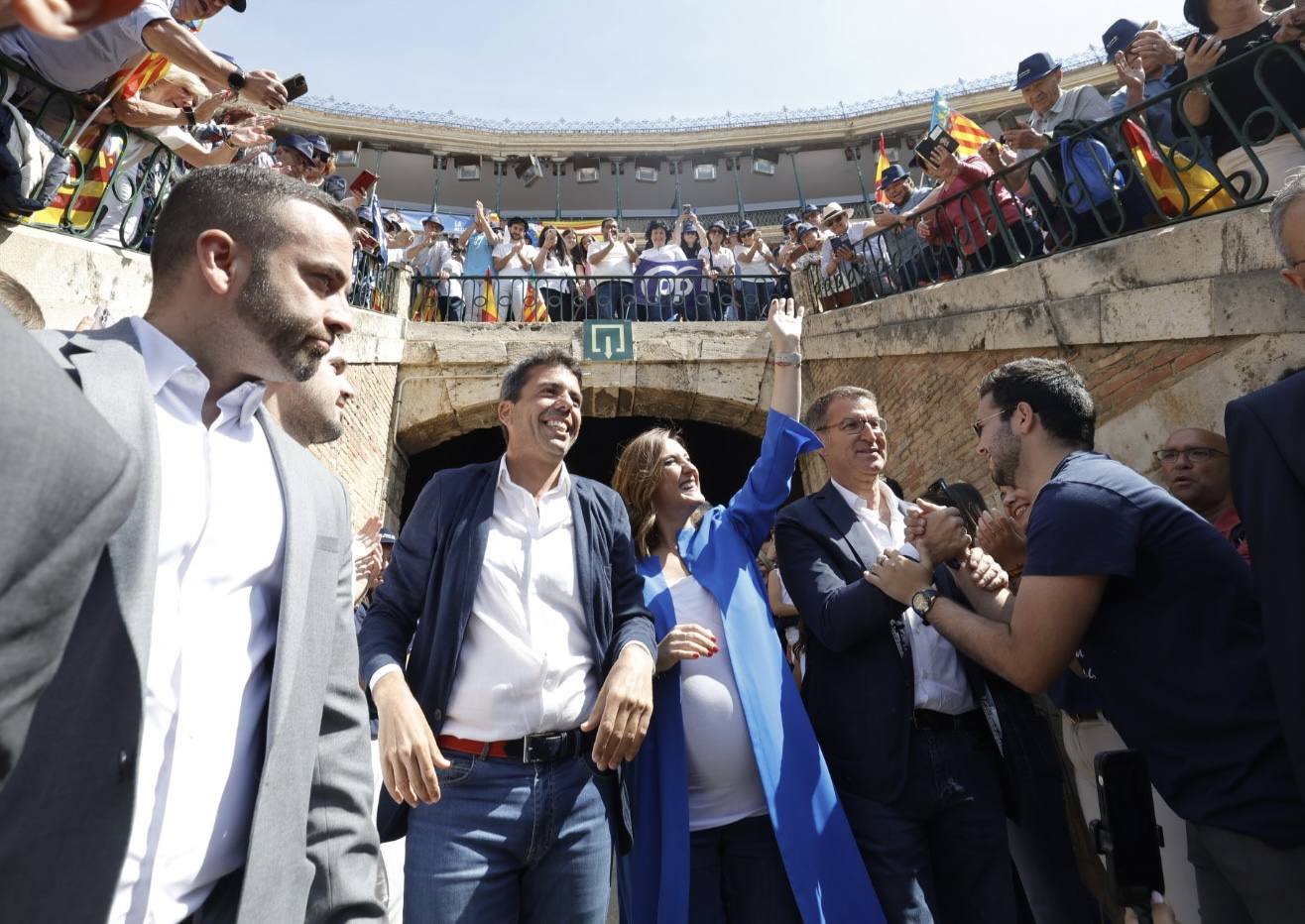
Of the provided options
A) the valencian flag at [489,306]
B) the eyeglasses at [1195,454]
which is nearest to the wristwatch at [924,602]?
the eyeglasses at [1195,454]

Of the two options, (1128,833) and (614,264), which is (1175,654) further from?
(614,264)

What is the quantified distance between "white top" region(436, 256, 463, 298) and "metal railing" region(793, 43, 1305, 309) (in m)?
5.91

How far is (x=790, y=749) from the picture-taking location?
2332mm

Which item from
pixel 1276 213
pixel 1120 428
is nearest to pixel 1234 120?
pixel 1120 428

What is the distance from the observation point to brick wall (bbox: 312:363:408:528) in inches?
316

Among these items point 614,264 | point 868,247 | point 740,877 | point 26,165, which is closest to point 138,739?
point 740,877

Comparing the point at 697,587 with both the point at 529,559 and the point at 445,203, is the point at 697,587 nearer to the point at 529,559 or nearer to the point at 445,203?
the point at 529,559

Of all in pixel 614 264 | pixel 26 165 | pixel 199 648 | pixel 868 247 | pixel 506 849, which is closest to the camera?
pixel 199 648

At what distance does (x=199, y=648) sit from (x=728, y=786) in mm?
1656

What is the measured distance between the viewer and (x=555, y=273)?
34.8 feet

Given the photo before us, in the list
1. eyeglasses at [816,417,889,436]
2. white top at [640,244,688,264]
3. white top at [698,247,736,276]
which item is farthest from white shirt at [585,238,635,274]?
eyeglasses at [816,417,889,436]

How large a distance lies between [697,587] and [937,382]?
441cm

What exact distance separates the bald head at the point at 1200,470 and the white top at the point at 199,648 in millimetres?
3484

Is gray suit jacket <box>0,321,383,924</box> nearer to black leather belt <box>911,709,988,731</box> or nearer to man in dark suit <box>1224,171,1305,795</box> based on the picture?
black leather belt <box>911,709,988,731</box>
